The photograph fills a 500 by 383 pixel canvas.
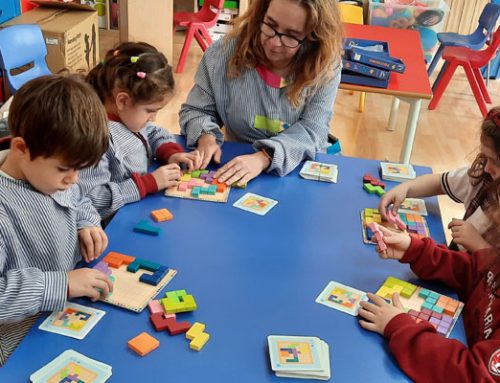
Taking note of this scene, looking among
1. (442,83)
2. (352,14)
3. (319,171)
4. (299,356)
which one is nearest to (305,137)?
(319,171)

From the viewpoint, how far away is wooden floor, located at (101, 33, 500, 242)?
351cm

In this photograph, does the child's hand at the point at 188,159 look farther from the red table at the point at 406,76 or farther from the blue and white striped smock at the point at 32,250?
the red table at the point at 406,76

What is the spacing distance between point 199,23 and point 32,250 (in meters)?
3.72

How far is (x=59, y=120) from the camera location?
3.28 ft

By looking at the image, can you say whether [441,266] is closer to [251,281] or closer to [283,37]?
[251,281]

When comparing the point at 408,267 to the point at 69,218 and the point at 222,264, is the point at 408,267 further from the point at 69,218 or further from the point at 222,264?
the point at 69,218

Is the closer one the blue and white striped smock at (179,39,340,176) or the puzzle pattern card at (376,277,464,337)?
the puzzle pattern card at (376,277,464,337)

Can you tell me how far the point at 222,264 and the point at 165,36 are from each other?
3.66 m

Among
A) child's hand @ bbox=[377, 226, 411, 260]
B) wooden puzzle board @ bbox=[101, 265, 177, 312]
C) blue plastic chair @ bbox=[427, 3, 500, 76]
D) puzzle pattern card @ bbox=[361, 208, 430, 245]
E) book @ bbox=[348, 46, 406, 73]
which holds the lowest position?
blue plastic chair @ bbox=[427, 3, 500, 76]

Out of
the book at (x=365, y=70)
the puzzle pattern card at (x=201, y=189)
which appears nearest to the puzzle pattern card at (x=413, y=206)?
the puzzle pattern card at (x=201, y=189)

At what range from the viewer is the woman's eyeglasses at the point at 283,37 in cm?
165

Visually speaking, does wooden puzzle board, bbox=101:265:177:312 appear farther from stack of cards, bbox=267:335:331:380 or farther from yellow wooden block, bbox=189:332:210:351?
stack of cards, bbox=267:335:331:380

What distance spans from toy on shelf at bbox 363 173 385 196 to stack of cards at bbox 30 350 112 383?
905 millimetres

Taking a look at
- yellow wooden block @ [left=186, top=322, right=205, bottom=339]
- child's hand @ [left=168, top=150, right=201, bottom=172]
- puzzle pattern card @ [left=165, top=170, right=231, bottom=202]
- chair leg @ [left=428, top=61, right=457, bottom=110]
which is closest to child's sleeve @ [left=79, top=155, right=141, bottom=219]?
puzzle pattern card @ [left=165, top=170, right=231, bottom=202]
